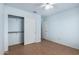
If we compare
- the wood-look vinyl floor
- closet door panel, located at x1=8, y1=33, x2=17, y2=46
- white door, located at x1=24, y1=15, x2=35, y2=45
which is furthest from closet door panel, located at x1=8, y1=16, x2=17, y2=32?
the wood-look vinyl floor

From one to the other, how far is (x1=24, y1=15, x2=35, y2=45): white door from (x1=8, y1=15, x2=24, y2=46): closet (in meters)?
0.62

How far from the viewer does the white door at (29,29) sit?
436 centimetres

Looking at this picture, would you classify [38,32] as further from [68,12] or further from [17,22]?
[68,12]

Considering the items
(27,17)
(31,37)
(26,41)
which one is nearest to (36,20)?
(27,17)

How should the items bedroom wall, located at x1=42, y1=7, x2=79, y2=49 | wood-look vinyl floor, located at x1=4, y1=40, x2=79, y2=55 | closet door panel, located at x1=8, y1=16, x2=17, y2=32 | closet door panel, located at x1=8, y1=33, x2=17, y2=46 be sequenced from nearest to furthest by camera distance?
wood-look vinyl floor, located at x1=4, y1=40, x2=79, y2=55
bedroom wall, located at x1=42, y1=7, x2=79, y2=49
closet door panel, located at x1=8, y1=33, x2=17, y2=46
closet door panel, located at x1=8, y1=16, x2=17, y2=32

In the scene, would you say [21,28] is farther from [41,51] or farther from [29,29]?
[41,51]

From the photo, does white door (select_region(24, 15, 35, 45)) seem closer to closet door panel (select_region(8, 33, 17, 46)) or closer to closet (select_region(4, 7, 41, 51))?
closet (select_region(4, 7, 41, 51))

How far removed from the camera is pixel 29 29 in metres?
4.58

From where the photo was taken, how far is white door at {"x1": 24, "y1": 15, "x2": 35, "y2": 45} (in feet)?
14.3

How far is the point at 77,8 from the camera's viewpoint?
345 centimetres


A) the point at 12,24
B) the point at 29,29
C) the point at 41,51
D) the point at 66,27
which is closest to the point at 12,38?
the point at 12,24

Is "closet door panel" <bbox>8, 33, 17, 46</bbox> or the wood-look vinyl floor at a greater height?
"closet door panel" <bbox>8, 33, 17, 46</bbox>

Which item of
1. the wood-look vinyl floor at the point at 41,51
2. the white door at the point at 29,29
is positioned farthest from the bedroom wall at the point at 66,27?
the white door at the point at 29,29
